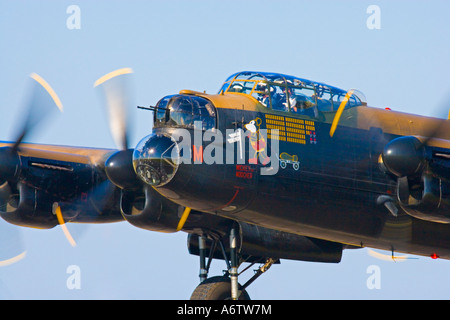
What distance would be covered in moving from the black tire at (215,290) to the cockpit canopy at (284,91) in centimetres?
477

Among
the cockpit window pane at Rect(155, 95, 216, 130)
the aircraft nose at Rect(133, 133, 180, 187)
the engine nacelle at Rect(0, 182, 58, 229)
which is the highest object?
the cockpit window pane at Rect(155, 95, 216, 130)

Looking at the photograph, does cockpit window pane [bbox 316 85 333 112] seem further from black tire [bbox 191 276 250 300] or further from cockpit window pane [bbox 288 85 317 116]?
black tire [bbox 191 276 250 300]

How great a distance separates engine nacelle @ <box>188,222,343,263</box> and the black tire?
857 millimetres

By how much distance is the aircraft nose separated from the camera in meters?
19.8

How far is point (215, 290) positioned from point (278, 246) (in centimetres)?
193

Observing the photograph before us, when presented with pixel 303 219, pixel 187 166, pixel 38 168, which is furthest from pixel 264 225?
pixel 38 168

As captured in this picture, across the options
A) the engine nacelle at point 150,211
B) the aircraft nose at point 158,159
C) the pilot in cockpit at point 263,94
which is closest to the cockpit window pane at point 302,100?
the pilot in cockpit at point 263,94

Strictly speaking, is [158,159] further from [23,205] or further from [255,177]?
[23,205]

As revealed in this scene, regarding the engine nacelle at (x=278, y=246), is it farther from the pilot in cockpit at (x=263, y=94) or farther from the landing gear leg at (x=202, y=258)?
the pilot in cockpit at (x=263, y=94)

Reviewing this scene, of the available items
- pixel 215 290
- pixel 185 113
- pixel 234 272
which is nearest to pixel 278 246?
pixel 234 272

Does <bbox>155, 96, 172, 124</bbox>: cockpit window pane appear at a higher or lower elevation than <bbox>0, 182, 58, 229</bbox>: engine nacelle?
higher

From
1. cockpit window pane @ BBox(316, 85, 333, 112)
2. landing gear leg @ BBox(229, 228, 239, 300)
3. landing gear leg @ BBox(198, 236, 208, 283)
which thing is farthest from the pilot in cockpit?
landing gear leg @ BBox(198, 236, 208, 283)

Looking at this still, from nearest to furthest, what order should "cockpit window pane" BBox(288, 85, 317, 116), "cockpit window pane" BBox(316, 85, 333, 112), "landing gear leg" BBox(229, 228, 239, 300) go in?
1. "cockpit window pane" BBox(288, 85, 317, 116)
2. "cockpit window pane" BBox(316, 85, 333, 112)
3. "landing gear leg" BBox(229, 228, 239, 300)

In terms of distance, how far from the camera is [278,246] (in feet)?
77.2
